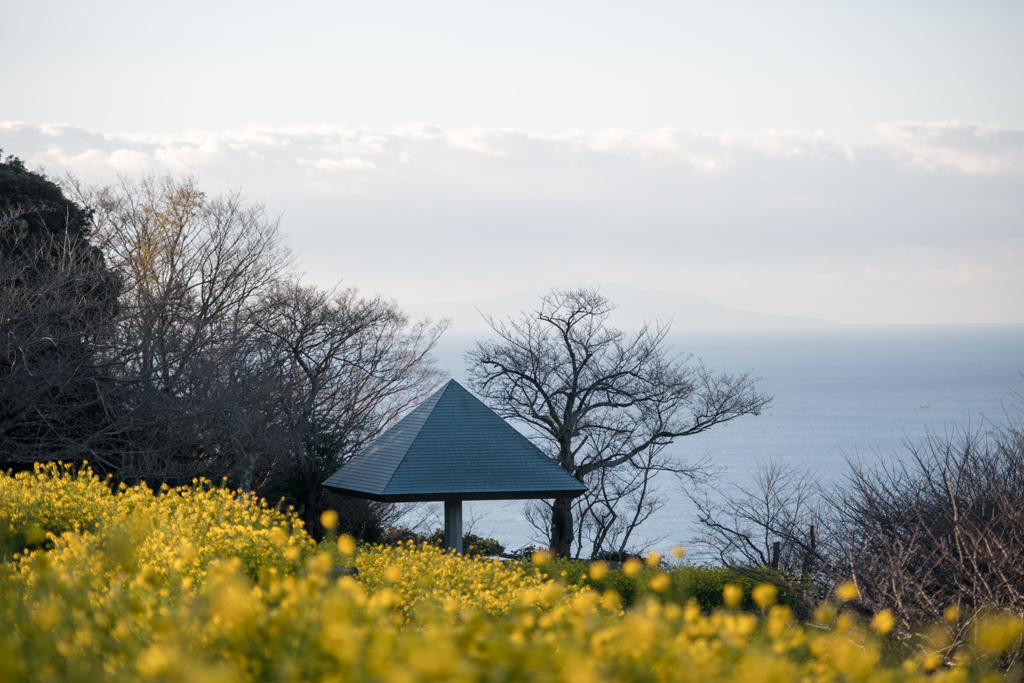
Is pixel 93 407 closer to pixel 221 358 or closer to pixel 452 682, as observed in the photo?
pixel 221 358

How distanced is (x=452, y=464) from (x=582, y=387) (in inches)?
262

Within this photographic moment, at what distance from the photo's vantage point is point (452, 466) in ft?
49.3

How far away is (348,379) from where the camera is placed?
25641mm

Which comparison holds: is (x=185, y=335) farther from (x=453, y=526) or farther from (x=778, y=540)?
(x=778, y=540)

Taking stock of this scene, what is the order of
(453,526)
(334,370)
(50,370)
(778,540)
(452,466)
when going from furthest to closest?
1. (778,540)
2. (334,370)
3. (453,526)
4. (452,466)
5. (50,370)

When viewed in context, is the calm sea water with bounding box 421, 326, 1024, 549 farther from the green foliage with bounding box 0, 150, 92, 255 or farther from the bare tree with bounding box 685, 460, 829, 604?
the green foliage with bounding box 0, 150, 92, 255

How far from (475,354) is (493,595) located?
15.5 metres

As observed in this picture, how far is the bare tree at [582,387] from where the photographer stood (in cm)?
2064

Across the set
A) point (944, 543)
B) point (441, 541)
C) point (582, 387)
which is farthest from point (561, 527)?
point (944, 543)

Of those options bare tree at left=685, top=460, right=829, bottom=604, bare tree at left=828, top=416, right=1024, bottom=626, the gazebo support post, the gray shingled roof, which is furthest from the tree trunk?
bare tree at left=828, top=416, right=1024, bottom=626

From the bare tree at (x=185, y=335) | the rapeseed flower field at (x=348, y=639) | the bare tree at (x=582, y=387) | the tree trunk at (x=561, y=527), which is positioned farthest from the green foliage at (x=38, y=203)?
the rapeseed flower field at (x=348, y=639)

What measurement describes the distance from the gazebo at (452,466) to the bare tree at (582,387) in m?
4.53

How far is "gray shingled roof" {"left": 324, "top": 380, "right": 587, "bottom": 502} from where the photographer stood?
14.5m

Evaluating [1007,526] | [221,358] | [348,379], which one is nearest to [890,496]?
[1007,526]
